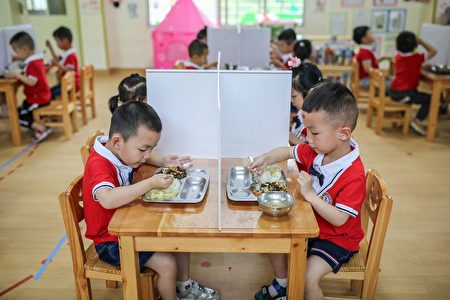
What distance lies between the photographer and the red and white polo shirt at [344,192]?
Answer: 155 cm

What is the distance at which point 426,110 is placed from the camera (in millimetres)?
4672

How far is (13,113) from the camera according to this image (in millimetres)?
4176

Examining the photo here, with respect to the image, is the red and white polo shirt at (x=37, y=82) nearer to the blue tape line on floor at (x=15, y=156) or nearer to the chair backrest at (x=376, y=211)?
the blue tape line on floor at (x=15, y=156)

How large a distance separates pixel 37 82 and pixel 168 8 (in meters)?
3.58

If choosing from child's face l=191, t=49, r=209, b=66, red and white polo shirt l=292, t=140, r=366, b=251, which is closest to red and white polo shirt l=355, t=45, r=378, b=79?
child's face l=191, t=49, r=209, b=66

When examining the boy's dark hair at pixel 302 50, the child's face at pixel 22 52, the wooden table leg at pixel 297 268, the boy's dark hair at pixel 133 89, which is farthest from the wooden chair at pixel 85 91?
the wooden table leg at pixel 297 268

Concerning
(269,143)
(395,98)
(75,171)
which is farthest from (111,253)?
(395,98)

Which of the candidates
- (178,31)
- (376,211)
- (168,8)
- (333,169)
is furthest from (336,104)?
(168,8)

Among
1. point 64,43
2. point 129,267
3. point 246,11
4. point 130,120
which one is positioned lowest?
point 129,267

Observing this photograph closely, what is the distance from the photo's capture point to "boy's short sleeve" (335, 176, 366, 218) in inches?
60.6

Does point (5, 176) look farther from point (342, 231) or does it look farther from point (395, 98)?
point (395, 98)

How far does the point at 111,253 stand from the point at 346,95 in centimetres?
105

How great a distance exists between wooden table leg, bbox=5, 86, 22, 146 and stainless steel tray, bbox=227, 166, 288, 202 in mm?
3009

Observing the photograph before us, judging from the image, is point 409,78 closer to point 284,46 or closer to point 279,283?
point 284,46
